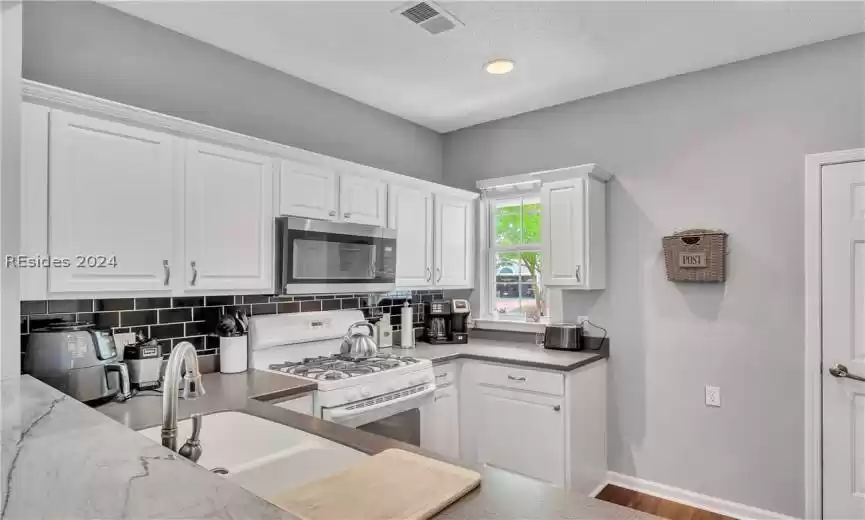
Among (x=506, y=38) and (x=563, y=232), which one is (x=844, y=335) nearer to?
(x=563, y=232)

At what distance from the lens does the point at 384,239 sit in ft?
10.4

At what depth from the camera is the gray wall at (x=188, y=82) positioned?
7.20 ft

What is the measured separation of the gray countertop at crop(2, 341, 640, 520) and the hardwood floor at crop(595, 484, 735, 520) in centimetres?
212

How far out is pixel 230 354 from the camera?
2.59m

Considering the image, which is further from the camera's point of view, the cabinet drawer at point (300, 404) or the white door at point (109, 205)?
the cabinet drawer at point (300, 404)

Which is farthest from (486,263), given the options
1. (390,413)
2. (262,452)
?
(262,452)

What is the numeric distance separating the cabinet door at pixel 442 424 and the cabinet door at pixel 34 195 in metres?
2.00

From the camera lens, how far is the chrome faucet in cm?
123

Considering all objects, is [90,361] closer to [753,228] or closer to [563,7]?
[563,7]

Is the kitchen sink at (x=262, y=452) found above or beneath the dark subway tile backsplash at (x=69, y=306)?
beneath

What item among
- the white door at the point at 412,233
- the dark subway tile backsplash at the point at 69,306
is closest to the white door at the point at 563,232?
the white door at the point at 412,233

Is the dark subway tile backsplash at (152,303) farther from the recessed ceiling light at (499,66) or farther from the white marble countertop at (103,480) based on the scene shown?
the recessed ceiling light at (499,66)

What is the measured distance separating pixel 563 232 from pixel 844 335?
1578 millimetres

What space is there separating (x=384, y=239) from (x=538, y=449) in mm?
1590
